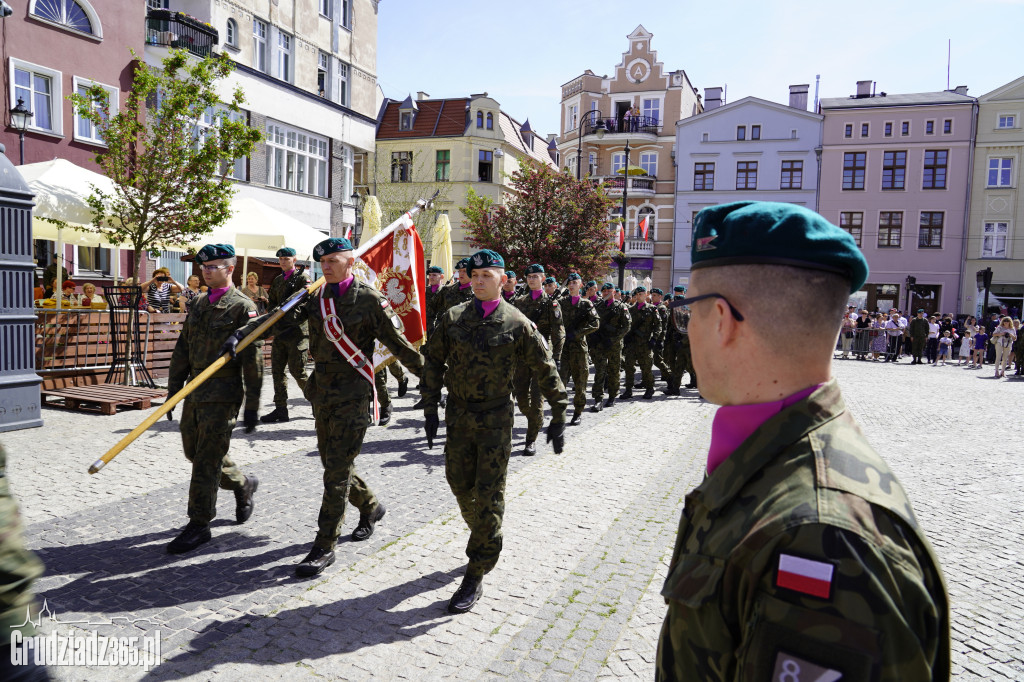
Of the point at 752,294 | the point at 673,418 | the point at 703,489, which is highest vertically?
the point at 752,294

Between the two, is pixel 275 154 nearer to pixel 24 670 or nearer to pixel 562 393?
pixel 562 393

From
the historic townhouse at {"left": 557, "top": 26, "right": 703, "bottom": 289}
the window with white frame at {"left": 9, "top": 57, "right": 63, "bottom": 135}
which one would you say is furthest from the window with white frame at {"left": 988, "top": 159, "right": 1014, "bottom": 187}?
the window with white frame at {"left": 9, "top": 57, "right": 63, "bottom": 135}

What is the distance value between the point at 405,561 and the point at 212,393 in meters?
1.95

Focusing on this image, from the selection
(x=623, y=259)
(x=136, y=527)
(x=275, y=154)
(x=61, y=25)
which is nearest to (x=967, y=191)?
(x=623, y=259)

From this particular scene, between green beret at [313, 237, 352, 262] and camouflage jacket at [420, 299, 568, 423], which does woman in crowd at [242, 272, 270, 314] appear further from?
camouflage jacket at [420, 299, 568, 423]

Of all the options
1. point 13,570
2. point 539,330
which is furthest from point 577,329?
point 13,570

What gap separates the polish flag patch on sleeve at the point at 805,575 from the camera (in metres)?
1.11

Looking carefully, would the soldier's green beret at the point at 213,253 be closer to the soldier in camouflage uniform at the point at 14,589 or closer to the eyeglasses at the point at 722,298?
the soldier in camouflage uniform at the point at 14,589

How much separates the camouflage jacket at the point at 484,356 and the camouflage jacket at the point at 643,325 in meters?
9.42

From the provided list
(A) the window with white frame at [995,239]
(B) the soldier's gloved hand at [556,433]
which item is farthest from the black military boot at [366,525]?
(A) the window with white frame at [995,239]

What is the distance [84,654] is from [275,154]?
89.3 feet

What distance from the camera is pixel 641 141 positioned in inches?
1929

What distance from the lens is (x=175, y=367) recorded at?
5703 millimetres

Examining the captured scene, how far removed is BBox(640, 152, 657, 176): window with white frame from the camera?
49.2 meters
